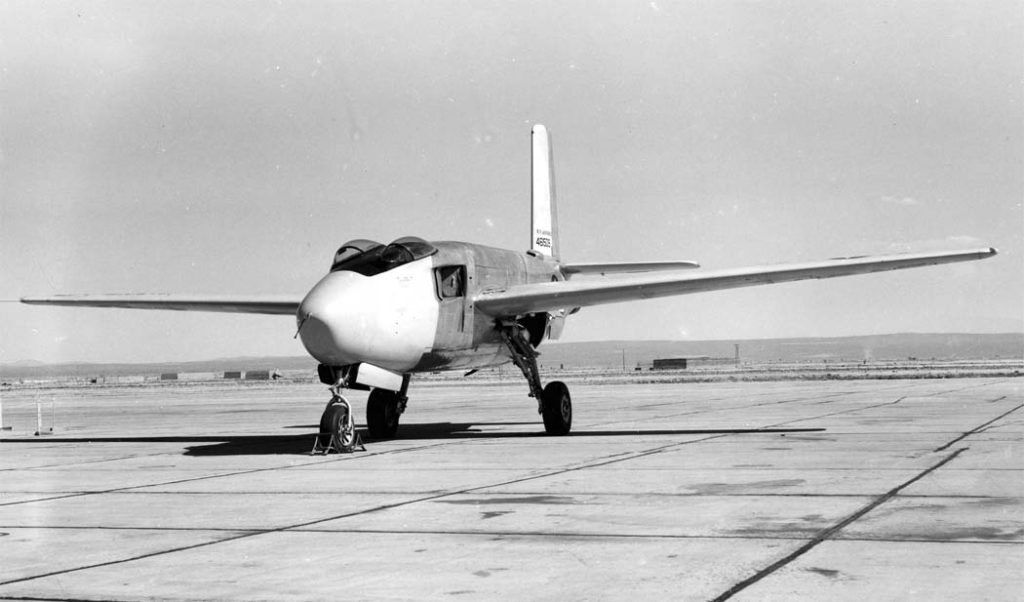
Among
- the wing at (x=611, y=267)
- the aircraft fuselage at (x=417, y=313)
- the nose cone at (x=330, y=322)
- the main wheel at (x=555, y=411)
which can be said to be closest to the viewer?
the nose cone at (x=330, y=322)

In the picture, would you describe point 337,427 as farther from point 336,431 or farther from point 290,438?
point 290,438

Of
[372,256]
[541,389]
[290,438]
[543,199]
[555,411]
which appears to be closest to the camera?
[372,256]

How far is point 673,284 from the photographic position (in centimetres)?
1978

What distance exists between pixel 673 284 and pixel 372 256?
5149mm

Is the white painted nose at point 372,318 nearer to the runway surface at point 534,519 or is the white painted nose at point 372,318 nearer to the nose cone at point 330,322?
the nose cone at point 330,322

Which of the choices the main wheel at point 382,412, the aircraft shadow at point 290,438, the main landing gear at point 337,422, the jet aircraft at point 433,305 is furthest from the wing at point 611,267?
the main landing gear at point 337,422

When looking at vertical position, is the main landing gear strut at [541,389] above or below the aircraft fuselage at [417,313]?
below

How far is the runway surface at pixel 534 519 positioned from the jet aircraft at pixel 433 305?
1.34 metres

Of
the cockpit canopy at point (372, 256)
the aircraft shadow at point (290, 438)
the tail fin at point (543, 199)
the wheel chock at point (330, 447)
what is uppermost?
the tail fin at point (543, 199)

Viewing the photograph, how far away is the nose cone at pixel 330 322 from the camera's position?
1638 centimetres

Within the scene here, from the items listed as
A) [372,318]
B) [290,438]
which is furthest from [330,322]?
[290,438]

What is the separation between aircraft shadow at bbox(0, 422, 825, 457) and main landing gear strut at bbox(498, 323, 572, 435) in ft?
0.96

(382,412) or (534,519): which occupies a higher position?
(382,412)

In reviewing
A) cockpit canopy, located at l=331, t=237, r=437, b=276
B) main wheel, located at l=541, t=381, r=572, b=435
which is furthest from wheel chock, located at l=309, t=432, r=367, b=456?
main wheel, located at l=541, t=381, r=572, b=435
